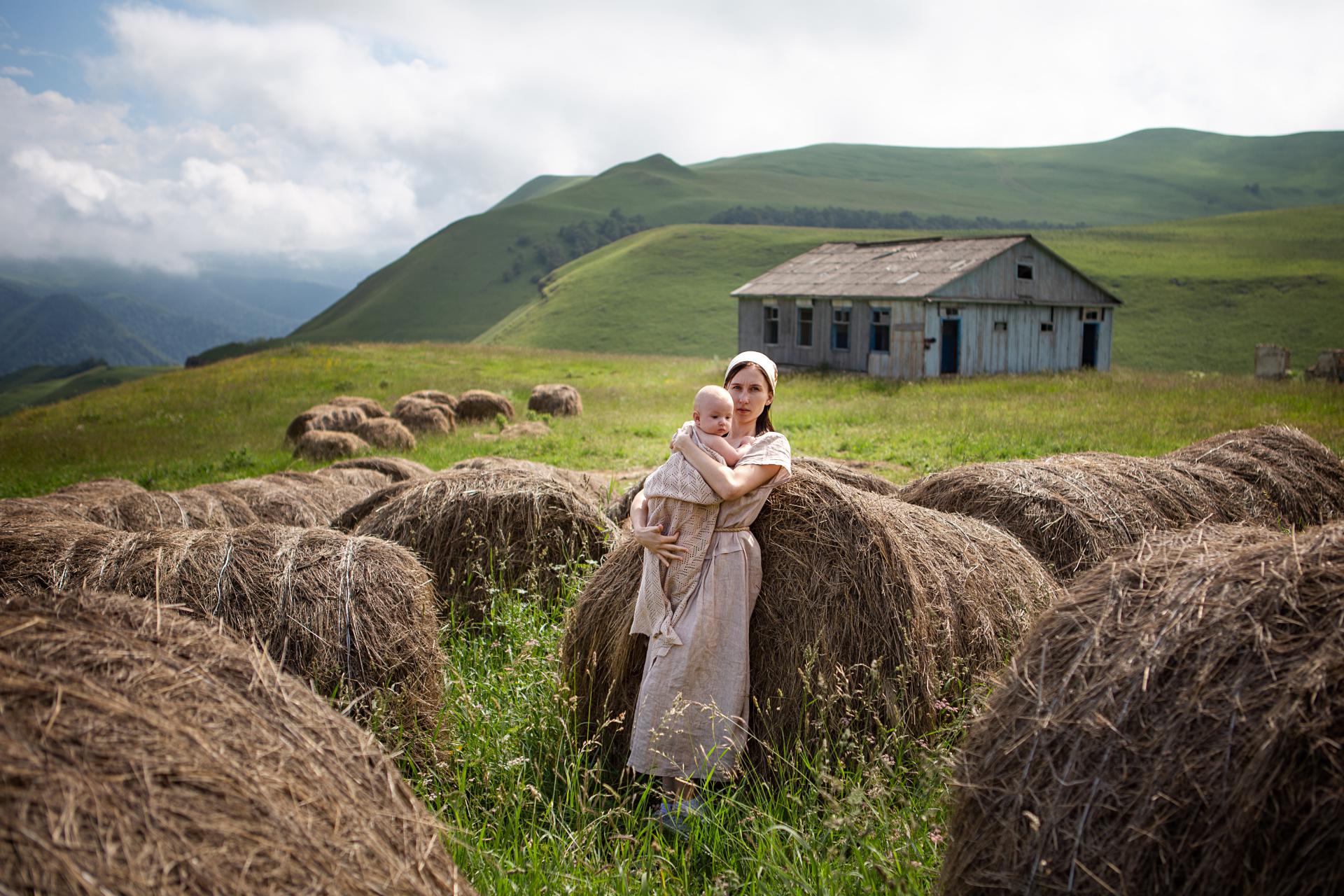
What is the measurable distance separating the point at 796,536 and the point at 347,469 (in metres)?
8.52

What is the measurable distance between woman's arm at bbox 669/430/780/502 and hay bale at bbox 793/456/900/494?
167 centimetres

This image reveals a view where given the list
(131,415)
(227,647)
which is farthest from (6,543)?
(131,415)

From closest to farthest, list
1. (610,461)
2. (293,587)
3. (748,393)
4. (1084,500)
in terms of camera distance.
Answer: (748,393)
(293,587)
(1084,500)
(610,461)

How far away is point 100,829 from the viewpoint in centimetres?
186

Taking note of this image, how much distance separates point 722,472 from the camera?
4.26 meters

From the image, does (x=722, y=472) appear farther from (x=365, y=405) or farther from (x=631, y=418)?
(x=365, y=405)

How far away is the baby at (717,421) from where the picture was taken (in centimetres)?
442

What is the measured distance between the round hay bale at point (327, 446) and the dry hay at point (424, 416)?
294cm

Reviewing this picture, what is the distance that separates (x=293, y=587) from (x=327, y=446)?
12.9 meters

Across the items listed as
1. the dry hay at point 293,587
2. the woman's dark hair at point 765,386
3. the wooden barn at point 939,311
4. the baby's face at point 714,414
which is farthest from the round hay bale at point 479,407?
the baby's face at point 714,414

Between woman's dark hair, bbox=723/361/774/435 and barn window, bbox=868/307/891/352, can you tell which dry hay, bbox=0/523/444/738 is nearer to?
woman's dark hair, bbox=723/361/774/435

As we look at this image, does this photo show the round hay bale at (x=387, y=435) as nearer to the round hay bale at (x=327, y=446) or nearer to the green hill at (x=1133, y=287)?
the round hay bale at (x=327, y=446)

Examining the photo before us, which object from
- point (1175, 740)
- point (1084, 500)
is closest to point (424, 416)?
point (1084, 500)

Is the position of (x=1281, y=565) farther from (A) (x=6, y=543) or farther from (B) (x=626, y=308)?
(B) (x=626, y=308)
